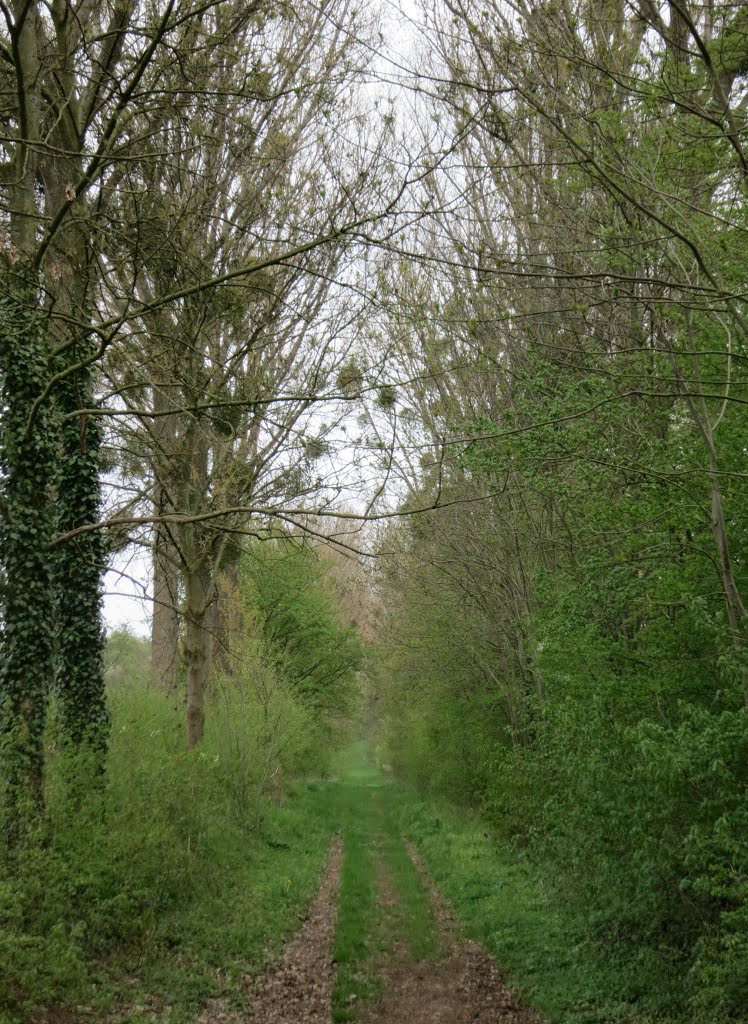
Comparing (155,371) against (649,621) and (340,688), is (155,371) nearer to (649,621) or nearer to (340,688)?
(649,621)

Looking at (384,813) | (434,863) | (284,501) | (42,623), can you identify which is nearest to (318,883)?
(434,863)

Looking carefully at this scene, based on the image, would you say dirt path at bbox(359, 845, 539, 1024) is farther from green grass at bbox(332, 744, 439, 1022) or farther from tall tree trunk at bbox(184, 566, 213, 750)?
tall tree trunk at bbox(184, 566, 213, 750)

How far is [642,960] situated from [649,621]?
3347 millimetres

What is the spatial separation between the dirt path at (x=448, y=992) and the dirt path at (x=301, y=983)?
0.58m

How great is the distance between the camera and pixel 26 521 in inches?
335

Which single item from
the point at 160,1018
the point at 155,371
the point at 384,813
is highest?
the point at 155,371

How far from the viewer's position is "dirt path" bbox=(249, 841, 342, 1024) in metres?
7.98

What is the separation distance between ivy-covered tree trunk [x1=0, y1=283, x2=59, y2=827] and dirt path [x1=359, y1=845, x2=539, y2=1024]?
421 centimetres

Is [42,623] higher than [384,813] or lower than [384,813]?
higher

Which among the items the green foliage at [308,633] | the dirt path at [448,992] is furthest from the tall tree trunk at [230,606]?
the dirt path at [448,992]

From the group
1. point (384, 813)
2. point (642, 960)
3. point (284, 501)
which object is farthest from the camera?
point (384, 813)

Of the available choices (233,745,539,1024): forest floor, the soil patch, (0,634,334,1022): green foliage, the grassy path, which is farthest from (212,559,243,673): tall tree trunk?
the soil patch

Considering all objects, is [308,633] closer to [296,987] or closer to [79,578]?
[79,578]

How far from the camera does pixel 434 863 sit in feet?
53.7
